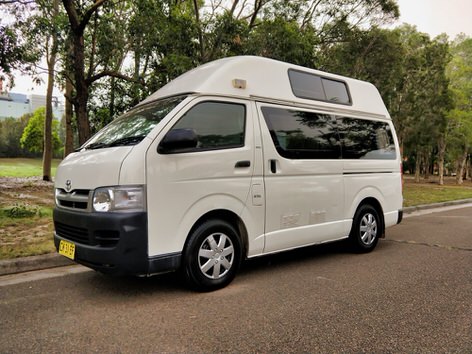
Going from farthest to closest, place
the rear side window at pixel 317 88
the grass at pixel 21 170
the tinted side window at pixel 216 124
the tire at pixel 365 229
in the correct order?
the grass at pixel 21 170 → the tire at pixel 365 229 → the rear side window at pixel 317 88 → the tinted side window at pixel 216 124

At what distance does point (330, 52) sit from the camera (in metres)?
16.5

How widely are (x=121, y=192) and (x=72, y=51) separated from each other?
24.8ft

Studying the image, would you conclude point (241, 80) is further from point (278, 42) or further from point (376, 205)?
point (278, 42)

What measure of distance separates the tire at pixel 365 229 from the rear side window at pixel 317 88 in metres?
1.72

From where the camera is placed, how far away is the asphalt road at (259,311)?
276cm

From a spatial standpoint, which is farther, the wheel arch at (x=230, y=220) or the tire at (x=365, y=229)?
the tire at (x=365, y=229)

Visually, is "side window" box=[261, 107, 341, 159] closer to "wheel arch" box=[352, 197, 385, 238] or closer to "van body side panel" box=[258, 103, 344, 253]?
"van body side panel" box=[258, 103, 344, 253]

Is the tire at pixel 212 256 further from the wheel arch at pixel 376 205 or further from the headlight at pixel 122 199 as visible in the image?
the wheel arch at pixel 376 205

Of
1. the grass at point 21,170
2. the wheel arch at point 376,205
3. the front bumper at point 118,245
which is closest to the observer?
the front bumper at point 118,245

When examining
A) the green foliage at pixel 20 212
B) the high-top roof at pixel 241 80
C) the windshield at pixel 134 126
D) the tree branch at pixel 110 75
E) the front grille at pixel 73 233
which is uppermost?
the tree branch at pixel 110 75

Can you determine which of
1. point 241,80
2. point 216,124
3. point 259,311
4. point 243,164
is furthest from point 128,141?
point 259,311

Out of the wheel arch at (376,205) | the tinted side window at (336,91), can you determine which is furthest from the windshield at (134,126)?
the wheel arch at (376,205)

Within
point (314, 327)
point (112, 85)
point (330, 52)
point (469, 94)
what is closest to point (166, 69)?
point (112, 85)

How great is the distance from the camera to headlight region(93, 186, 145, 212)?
3.31m
